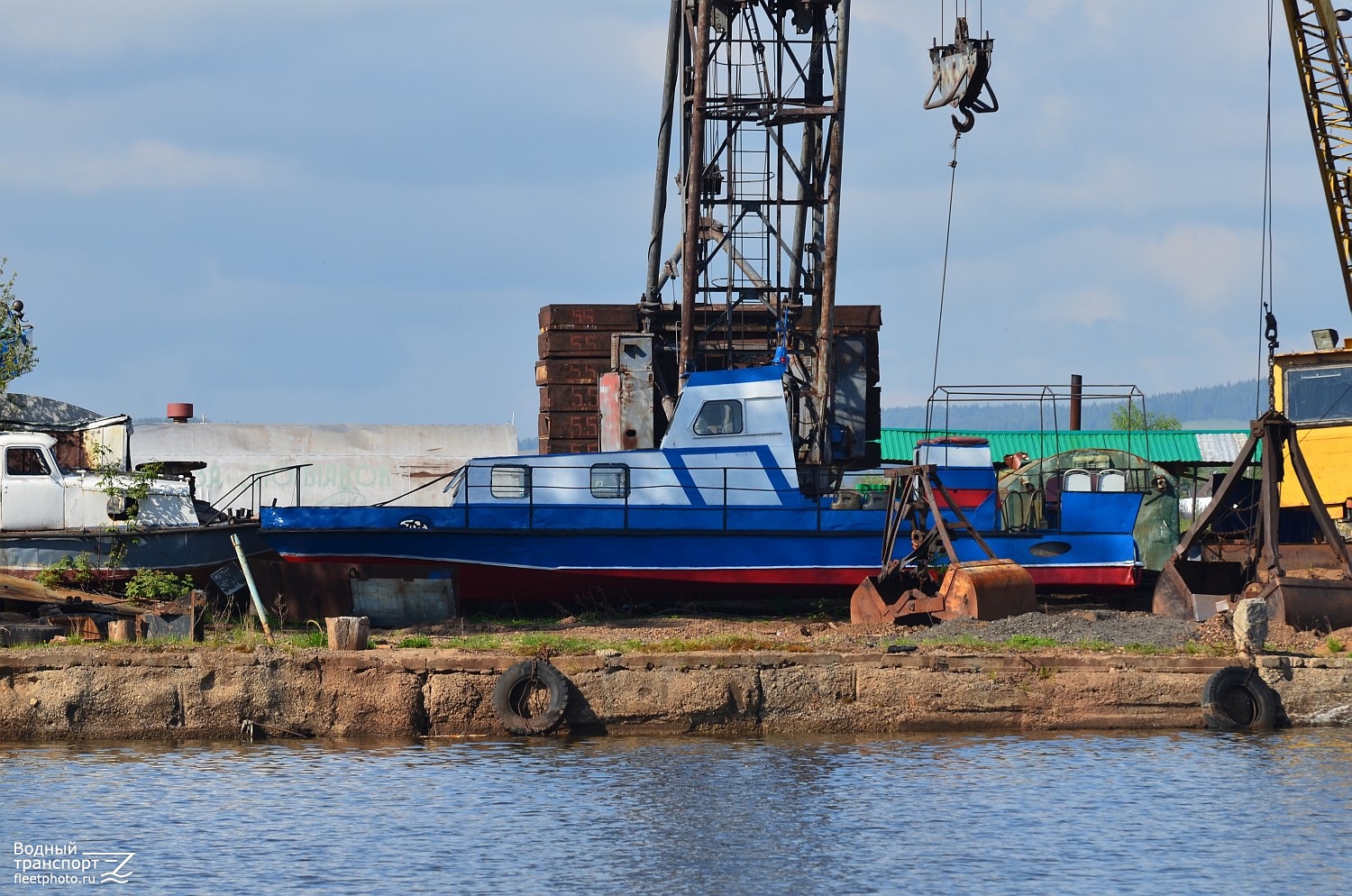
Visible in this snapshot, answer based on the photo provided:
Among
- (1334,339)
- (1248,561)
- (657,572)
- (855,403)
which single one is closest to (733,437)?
(657,572)

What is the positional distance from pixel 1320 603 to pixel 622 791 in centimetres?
856

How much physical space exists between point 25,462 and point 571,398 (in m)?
9.95

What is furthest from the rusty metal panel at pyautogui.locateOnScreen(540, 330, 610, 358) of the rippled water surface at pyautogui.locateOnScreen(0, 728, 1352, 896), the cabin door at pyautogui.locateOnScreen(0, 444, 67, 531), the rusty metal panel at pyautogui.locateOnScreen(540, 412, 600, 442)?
the rippled water surface at pyautogui.locateOnScreen(0, 728, 1352, 896)

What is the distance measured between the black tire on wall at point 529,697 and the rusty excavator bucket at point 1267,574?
7754mm

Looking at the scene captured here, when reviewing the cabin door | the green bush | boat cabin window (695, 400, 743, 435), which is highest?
boat cabin window (695, 400, 743, 435)

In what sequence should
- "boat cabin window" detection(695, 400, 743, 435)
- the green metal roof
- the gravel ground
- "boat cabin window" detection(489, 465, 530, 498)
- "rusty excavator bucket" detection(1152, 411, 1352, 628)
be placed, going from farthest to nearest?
the green metal roof
"boat cabin window" detection(695, 400, 743, 435)
"boat cabin window" detection(489, 465, 530, 498)
"rusty excavator bucket" detection(1152, 411, 1352, 628)
the gravel ground

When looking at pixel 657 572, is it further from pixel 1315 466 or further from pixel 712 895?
pixel 712 895

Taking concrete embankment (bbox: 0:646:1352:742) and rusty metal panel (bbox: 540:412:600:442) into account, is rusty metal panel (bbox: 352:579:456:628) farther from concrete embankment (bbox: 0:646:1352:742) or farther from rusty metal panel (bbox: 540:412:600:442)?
rusty metal panel (bbox: 540:412:600:442)

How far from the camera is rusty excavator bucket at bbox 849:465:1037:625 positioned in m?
18.6

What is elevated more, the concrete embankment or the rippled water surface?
the concrete embankment

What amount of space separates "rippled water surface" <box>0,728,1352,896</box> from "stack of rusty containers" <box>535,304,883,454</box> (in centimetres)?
1433

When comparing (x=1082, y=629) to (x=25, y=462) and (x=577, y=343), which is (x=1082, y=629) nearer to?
(x=25, y=462)

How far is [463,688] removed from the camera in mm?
15031

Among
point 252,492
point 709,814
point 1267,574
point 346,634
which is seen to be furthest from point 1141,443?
point 709,814
